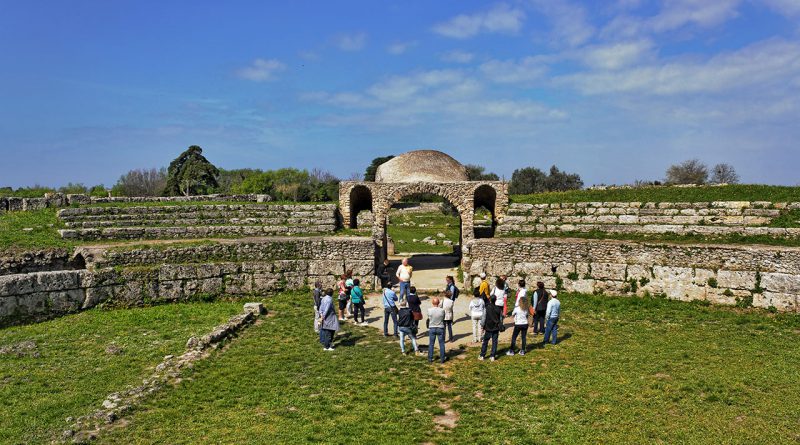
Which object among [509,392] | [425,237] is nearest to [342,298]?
[509,392]

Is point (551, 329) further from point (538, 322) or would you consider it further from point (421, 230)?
point (421, 230)

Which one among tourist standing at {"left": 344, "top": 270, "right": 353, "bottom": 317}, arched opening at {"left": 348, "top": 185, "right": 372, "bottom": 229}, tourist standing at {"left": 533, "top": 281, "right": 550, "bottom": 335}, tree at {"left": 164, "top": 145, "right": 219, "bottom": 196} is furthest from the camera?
tree at {"left": 164, "top": 145, "right": 219, "bottom": 196}

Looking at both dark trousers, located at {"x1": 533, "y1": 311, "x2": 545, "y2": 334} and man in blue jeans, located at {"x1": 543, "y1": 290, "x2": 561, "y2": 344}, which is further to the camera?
dark trousers, located at {"x1": 533, "y1": 311, "x2": 545, "y2": 334}

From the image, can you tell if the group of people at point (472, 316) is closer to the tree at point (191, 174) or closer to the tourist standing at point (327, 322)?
the tourist standing at point (327, 322)

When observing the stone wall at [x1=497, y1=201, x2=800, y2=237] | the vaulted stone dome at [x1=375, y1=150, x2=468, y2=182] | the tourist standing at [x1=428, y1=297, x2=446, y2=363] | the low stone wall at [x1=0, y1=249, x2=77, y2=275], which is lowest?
the tourist standing at [x1=428, y1=297, x2=446, y2=363]

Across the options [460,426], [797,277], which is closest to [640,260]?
[797,277]

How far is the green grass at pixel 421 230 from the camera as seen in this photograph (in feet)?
117

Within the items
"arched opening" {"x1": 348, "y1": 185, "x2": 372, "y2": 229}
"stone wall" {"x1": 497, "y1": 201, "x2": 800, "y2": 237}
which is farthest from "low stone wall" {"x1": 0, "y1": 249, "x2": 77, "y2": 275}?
"stone wall" {"x1": 497, "y1": 201, "x2": 800, "y2": 237}

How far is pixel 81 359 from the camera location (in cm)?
1368

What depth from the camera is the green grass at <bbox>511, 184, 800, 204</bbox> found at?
2375cm

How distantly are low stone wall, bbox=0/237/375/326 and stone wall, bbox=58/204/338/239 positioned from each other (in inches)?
96.8

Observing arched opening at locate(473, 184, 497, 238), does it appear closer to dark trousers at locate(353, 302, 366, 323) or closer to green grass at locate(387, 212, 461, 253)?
green grass at locate(387, 212, 461, 253)

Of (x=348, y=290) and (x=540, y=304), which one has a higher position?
(x=348, y=290)

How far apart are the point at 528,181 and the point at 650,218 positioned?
127 ft
